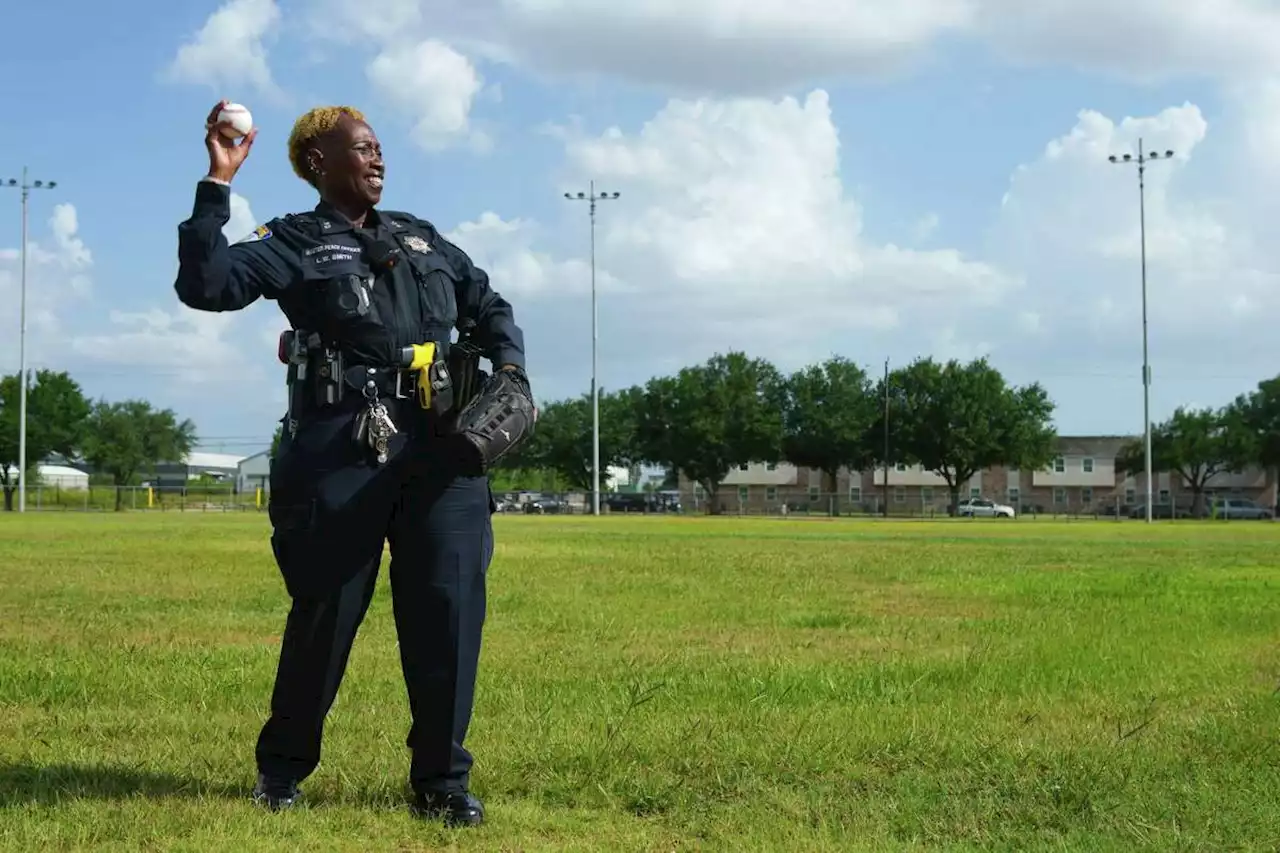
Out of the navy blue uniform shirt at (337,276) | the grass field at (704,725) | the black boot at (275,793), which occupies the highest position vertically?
the navy blue uniform shirt at (337,276)

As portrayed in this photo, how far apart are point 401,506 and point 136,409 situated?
366 feet

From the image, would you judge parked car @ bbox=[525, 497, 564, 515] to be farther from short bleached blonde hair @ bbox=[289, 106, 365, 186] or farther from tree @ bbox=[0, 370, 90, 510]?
short bleached blonde hair @ bbox=[289, 106, 365, 186]

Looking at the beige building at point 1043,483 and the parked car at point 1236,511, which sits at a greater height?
the beige building at point 1043,483

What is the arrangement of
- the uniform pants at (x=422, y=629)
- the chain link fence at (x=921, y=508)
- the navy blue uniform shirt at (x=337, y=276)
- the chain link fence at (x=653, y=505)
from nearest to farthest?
the navy blue uniform shirt at (x=337, y=276)
the uniform pants at (x=422, y=629)
the chain link fence at (x=653, y=505)
the chain link fence at (x=921, y=508)

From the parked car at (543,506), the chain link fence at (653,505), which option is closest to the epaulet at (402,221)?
the chain link fence at (653,505)

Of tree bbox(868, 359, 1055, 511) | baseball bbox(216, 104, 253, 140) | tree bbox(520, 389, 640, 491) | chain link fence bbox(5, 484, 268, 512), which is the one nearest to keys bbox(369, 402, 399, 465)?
baseball bbox(216, 104, 253, 140)

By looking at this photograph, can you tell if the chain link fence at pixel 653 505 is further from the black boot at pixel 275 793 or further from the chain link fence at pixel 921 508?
the black boot at pixel 275 793

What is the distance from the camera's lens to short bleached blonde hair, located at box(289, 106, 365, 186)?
15.2 ft

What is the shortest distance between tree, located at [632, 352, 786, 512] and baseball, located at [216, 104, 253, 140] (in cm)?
9974

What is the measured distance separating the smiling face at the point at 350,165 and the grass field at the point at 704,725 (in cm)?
198

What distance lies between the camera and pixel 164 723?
624 centimetres

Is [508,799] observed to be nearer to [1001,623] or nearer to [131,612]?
[1001,623]

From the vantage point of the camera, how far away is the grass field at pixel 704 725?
4.47 meters

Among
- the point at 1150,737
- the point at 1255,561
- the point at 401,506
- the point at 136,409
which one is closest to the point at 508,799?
the point at 401,506
